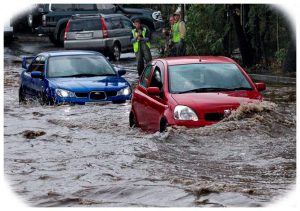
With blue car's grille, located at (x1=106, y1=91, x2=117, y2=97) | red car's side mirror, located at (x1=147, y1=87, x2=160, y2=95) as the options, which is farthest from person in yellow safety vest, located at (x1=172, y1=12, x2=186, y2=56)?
red car's side mirror, located at (x1=147, y1=87, x2=160, y2=95)

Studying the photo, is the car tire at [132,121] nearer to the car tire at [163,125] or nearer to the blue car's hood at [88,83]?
the car tire at [163,125]

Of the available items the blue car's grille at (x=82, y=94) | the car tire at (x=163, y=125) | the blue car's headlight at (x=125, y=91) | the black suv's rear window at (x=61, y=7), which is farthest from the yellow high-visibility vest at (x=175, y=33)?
the black suv's rear window at (x=61, y=7)

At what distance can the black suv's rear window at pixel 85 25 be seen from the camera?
3535 cm

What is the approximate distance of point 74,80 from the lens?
18.4 metres

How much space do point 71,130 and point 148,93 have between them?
2246mm

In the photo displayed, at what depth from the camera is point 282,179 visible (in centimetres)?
1009

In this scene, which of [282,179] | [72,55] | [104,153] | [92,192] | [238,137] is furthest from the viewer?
[72,55]

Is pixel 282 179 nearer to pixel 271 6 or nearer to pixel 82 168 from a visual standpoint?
pixel 82 168

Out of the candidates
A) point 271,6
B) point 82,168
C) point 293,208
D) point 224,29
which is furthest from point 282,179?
point 224,29

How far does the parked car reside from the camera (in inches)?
1379

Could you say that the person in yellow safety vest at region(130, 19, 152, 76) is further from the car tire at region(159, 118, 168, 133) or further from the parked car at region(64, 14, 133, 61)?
the car tire at region(159, 118, 168, 133)

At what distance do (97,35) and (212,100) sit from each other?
2271 cm

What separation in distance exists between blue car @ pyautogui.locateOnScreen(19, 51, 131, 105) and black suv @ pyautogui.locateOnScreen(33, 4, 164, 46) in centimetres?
1932

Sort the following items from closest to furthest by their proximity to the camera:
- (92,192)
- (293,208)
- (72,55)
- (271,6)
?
(293,208), (92,192), (72,55), (271,6)
